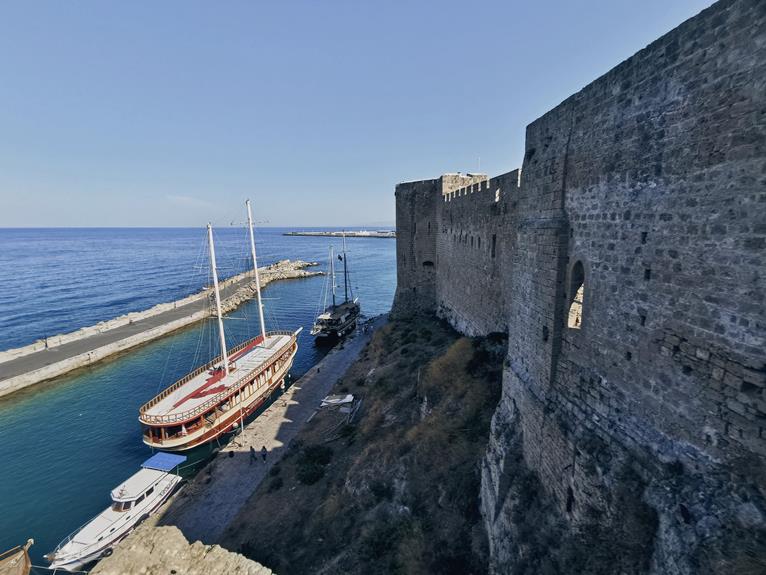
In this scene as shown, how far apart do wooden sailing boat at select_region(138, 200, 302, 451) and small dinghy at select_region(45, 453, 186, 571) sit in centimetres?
235

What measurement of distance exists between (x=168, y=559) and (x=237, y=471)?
1001 centimetres

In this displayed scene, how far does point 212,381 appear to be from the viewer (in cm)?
2720

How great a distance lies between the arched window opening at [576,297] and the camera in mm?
8289

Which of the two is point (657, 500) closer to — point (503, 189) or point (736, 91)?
point (736, 91)

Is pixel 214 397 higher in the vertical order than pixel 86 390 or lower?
higher

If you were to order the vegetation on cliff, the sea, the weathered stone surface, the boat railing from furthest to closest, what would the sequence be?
the boat railing < the sea < the vegetation on cliff < the weathered stone surface

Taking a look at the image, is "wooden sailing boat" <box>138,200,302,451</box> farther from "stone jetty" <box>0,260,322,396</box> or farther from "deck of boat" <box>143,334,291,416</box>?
"stone jetty" <box>0,260,322,396</box>

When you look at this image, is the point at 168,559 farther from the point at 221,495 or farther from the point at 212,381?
the point at 212,381

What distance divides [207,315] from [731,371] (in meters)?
54.4

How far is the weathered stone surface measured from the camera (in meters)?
9.73

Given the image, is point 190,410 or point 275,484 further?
point 190,410

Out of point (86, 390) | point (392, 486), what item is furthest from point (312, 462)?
point (86, 390)

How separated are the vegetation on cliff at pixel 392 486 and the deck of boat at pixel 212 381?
26.3 feet

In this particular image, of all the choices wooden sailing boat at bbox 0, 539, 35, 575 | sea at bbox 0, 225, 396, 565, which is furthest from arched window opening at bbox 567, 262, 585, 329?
sea at bbox 0, 225, 396, 565
